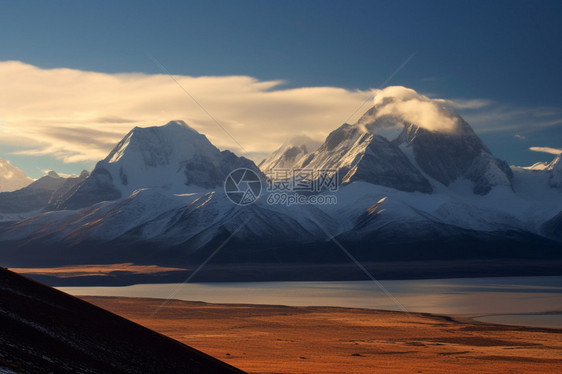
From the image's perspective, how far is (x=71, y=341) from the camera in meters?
36.4

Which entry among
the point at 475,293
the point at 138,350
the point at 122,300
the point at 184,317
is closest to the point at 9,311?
the point at 138,350

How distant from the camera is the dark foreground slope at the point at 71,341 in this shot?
31.7m

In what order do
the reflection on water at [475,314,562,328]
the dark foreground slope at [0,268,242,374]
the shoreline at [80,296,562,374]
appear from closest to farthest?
1. the dark foreground slope at [0,268,242,374]
2. the shoreline at [80,296,562,374]
3. the reflection on water at [475,314,562,328]

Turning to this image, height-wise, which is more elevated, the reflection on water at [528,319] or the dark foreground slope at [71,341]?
the reflection on water at [528,319]

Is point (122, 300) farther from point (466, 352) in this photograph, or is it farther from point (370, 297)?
point (466, 352)

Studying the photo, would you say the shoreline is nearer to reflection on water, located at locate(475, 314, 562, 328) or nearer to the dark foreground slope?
reflection on water, located at locate(475, 314, 562, 328)

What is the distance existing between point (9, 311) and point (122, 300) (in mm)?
106638

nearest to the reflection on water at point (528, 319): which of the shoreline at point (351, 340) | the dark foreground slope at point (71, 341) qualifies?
the shoreline at point (351, 340)

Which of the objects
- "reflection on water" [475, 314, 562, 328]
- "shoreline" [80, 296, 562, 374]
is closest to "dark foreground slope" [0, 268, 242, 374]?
"shoreline" [80, 296, 562, 374]

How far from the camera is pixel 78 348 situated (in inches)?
1412

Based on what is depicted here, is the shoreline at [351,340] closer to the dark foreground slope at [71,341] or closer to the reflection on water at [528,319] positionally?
the reflection on water at [528,319]

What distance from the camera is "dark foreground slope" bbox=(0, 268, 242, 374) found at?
31.7 meters

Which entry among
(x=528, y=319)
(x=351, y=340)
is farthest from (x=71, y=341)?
(x=528, y=319)

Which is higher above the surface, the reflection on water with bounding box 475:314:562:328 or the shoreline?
the reflection on water with bounding box 475:314:562:328
